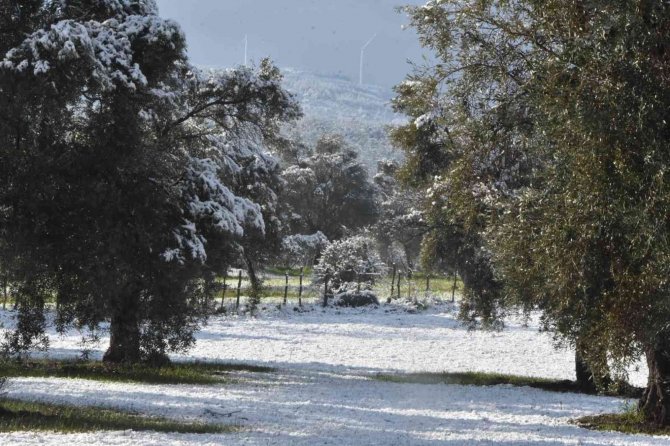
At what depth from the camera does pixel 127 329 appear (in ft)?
61.4

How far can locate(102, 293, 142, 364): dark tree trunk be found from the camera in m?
17.6

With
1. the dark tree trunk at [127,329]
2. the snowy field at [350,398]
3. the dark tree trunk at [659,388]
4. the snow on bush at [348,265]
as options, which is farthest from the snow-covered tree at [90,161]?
the snow on bush at [348,265]

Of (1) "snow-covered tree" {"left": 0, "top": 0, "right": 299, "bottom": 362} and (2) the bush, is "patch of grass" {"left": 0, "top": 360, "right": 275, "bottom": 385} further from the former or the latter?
(2) the bush

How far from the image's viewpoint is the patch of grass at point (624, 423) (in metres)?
14.9

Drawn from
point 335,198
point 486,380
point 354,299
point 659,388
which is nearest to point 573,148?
point 659,388

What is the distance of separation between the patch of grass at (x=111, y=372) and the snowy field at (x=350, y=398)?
98cm

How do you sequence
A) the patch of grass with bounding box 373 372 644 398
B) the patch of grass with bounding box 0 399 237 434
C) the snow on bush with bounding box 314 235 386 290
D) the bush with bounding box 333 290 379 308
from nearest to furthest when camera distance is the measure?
the patch of grass with bounding box 0 399 237 434 → the patch of grass with bounding box 373 372 644 398 → the bush with bounding box 333 290 379 308 → the snow on bush with bounding box 314 235 386 290

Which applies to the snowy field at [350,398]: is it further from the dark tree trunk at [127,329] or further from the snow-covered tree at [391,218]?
the snow-covered tree at [391,218]

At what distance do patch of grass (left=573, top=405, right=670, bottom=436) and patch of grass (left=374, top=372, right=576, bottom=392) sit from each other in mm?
6311

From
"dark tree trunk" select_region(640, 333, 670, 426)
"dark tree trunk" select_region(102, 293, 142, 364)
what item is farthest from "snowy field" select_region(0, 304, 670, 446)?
"dark tree trunk" select_region(640, 333, 670, 426)

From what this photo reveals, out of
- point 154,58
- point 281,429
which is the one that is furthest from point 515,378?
point 154,58

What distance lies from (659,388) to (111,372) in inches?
545

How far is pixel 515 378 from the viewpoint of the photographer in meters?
25.2

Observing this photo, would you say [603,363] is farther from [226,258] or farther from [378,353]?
[378,353]
